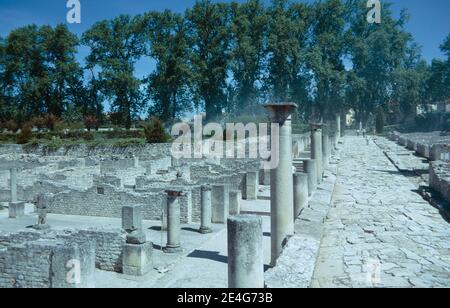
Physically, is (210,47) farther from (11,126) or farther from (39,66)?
(11,126)

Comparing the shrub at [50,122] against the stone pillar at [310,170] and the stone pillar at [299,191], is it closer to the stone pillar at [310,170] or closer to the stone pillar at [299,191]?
the stone pillar at [310,170]

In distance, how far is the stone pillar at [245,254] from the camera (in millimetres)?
5355

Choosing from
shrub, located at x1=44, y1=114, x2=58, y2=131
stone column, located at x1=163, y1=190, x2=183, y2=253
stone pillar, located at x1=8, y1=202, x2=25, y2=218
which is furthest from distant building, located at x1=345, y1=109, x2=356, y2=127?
stone column, located at x1=163, y1=190, x2=183, y2=253

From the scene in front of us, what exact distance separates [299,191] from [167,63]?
42659 mm

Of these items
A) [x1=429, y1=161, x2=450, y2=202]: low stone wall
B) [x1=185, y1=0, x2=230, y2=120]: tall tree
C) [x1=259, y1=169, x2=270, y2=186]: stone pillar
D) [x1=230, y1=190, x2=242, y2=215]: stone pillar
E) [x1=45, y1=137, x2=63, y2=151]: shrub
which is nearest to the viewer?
[x1=429, y1=161, x2=450, y2=202]: low stone wall

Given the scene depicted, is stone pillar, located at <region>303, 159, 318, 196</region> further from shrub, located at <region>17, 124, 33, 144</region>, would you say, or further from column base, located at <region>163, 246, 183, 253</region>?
shrub, located at <region>17, 124, 33, 144</region>

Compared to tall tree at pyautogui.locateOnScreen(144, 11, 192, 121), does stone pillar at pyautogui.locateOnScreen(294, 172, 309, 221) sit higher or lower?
lower

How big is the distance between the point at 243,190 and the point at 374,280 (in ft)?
41.7

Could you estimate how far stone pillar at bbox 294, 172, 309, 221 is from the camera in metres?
9.45

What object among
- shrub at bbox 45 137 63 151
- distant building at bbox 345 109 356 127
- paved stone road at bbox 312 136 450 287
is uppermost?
distant building at bbox 345 109 356 127

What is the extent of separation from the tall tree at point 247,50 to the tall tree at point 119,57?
11.9 meters

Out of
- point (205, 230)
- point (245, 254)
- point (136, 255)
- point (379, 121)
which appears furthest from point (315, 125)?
point (379, 121)

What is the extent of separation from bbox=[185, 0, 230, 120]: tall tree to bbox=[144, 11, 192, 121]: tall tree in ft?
4.35

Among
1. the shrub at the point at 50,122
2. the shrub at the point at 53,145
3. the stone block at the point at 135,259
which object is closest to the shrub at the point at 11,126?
the shrub at the point at 50,122
